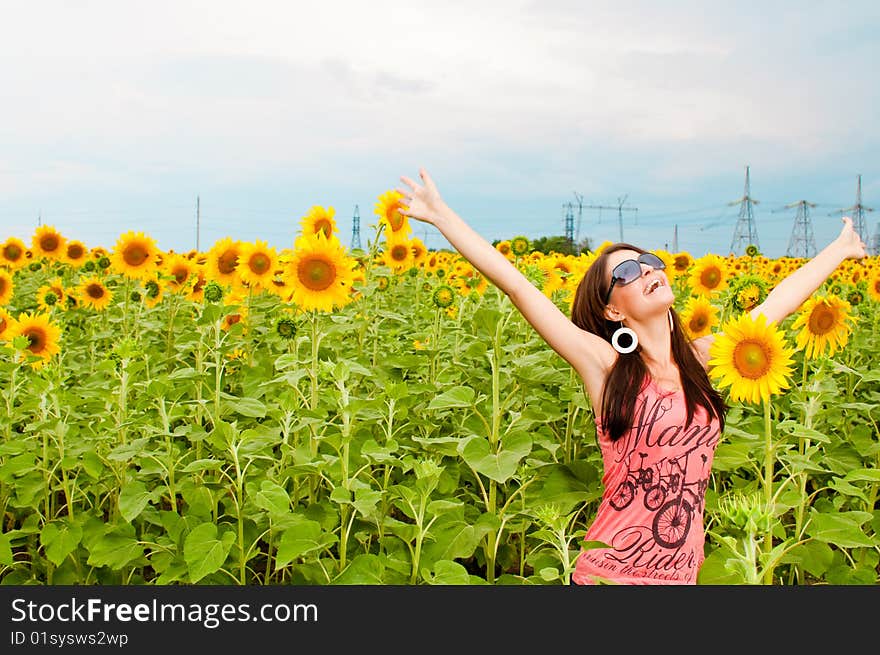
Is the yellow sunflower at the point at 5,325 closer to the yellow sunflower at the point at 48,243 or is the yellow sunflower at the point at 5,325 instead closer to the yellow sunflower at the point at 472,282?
the yellow sunflower at the point at 472,282

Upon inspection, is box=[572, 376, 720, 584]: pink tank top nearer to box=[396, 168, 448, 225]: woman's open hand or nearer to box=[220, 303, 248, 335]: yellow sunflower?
box=[396, 168, 448, 225]: woman's open hand

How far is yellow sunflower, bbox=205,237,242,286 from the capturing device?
5703mm

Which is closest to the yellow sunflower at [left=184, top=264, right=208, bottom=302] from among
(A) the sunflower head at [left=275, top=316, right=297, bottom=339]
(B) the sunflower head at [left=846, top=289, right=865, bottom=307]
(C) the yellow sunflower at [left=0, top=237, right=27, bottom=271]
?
(A) the sunflower head at [left=275, top=316, right=297, bottom=339]

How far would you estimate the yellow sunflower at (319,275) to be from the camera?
3850 mm

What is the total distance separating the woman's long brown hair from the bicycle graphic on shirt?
15cm

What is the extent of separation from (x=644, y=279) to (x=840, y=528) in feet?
3.38

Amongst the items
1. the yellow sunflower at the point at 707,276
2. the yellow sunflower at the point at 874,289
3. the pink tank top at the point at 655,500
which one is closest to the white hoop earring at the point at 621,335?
the pink tank top at the point at 655,500

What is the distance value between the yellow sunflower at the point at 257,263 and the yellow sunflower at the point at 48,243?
5410 mm

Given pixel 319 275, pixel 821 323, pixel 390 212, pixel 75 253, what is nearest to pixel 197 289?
pixel 390 212

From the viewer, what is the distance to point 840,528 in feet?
8.73

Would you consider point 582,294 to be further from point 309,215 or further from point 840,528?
point 309,215

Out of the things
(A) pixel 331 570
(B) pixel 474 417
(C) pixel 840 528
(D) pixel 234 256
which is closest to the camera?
(C) pixel 840 528

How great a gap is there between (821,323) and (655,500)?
1444mm

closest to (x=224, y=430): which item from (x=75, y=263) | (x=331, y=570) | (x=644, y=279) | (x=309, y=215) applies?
(x=331, y=570)
